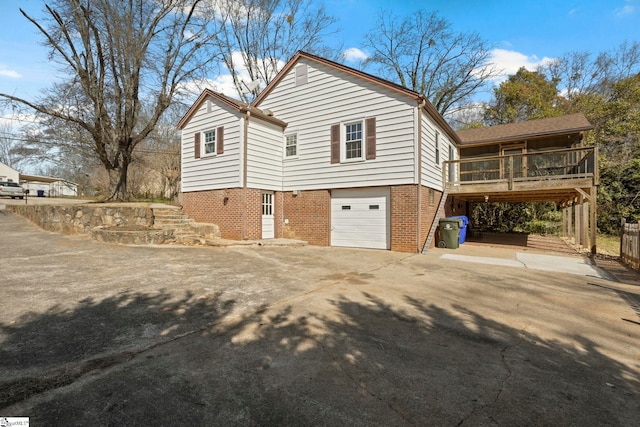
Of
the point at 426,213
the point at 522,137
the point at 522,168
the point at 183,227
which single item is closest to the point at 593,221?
the point at 522,168

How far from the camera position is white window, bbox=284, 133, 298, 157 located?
13.6 meters

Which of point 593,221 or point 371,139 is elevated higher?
point 371,139

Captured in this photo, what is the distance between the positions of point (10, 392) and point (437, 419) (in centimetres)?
325

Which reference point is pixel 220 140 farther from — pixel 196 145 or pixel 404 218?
pixel 404 218

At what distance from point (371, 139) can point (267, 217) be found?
555 centimetres

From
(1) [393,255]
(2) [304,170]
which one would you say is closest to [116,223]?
(2) [304,170]

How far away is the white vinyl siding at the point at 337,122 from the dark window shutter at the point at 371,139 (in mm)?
157

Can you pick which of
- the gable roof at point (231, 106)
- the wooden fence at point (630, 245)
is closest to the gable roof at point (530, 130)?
the wooden fence at point (630, 245)

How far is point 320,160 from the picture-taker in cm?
1277

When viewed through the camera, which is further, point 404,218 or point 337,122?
point 337,122

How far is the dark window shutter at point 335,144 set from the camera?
12.3 m

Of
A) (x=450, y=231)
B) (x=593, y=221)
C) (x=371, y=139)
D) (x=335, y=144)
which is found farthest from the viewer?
(x=335, y=144)

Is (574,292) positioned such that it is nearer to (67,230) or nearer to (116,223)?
(116,223)

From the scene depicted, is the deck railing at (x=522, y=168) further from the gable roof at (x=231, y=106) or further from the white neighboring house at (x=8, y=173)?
the white neighboring house at (x=8, y=173)
